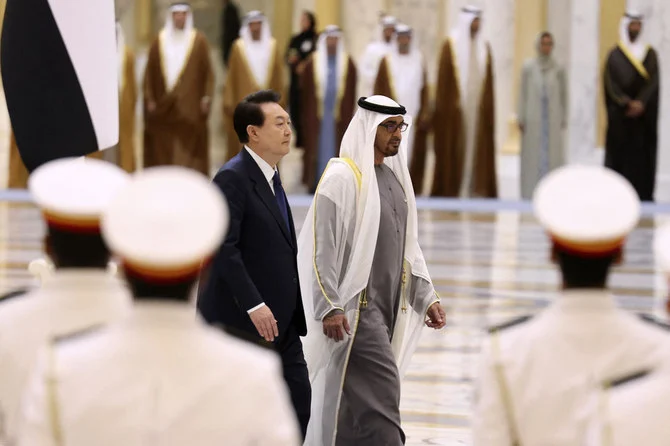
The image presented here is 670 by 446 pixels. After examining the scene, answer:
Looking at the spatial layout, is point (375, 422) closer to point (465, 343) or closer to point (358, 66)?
point (465, 343)

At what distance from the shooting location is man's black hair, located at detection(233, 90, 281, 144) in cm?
499

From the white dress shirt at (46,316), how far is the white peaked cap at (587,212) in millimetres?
727

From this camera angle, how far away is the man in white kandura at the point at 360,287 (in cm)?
496

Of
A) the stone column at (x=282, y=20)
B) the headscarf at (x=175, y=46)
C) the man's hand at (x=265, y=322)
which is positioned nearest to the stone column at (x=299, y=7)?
the stone column at (x=282, y=20)

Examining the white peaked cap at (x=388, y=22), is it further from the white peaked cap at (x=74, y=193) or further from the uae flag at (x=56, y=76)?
the white peaked cap at (x=74, y=193)

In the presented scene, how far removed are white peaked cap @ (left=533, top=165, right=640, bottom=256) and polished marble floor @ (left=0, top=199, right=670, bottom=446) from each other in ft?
10.9

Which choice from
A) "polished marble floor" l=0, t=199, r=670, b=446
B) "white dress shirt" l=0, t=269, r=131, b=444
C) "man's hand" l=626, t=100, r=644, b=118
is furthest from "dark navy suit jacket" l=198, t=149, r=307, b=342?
"man's hand" l=626, t=100, r=644, b=118

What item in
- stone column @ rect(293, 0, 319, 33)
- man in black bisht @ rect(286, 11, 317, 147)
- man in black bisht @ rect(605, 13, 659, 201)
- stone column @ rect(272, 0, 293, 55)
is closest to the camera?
man in black bisht @ rect(605, 13, 659, 201)

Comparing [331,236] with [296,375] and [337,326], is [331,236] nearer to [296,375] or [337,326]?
[337,326]

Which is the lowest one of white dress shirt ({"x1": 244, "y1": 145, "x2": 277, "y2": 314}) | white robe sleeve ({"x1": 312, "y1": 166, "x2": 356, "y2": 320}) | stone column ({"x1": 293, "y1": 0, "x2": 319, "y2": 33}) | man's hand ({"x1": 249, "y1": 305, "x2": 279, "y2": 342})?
stone column ({"x1": 293, "y1": 0, "x2": 319, "y2": 33})

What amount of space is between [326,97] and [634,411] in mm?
15754

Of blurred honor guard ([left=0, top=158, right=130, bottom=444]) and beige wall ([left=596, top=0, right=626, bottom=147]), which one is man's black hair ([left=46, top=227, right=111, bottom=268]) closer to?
blurred honor guard ([left=0, top=158, right=130, bottom=444])

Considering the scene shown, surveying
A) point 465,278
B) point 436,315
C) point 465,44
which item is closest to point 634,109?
point 465,44

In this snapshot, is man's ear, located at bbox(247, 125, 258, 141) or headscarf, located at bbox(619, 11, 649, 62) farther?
headscarf, located at bbox(619, 11, 649, 62)
